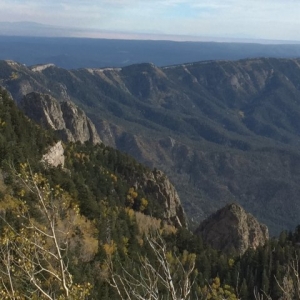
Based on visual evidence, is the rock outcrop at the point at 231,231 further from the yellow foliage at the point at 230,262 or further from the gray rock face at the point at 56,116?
the gray rock face at the point at 56,116

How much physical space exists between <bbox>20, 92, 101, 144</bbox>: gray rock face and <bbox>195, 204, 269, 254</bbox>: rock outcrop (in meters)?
61.9

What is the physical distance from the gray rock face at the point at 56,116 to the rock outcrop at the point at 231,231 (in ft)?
203

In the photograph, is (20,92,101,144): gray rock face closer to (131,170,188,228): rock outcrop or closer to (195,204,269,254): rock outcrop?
(131,170,188,228): rock outcrop

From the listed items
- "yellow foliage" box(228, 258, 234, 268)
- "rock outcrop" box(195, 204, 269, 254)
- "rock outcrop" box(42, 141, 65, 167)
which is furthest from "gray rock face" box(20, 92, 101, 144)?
"yellow foliage" box(228, 258, 234, 268)

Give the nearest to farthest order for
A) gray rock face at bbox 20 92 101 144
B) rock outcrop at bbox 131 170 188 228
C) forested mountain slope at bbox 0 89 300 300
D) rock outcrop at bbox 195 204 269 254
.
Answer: forested mountain slope at bbox 0 89 300 300 < rock outcrop at bbox 195 204 269 254 < rock outcrop at bbox 131 170 188 228 < gray rock face at bbox 20 92 101 144

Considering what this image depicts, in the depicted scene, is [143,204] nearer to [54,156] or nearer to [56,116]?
[54,156]

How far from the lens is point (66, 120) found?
191 metres

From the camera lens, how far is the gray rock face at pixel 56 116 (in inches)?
6427

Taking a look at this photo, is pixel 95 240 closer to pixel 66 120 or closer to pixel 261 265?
pixel 261 265

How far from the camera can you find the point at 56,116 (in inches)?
7101

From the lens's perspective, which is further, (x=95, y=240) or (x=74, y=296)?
(x=95, y=240)

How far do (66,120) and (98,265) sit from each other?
14969 cm

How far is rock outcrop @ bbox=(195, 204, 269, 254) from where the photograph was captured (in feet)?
321

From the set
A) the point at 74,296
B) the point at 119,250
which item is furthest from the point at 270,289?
the point at 74,296
